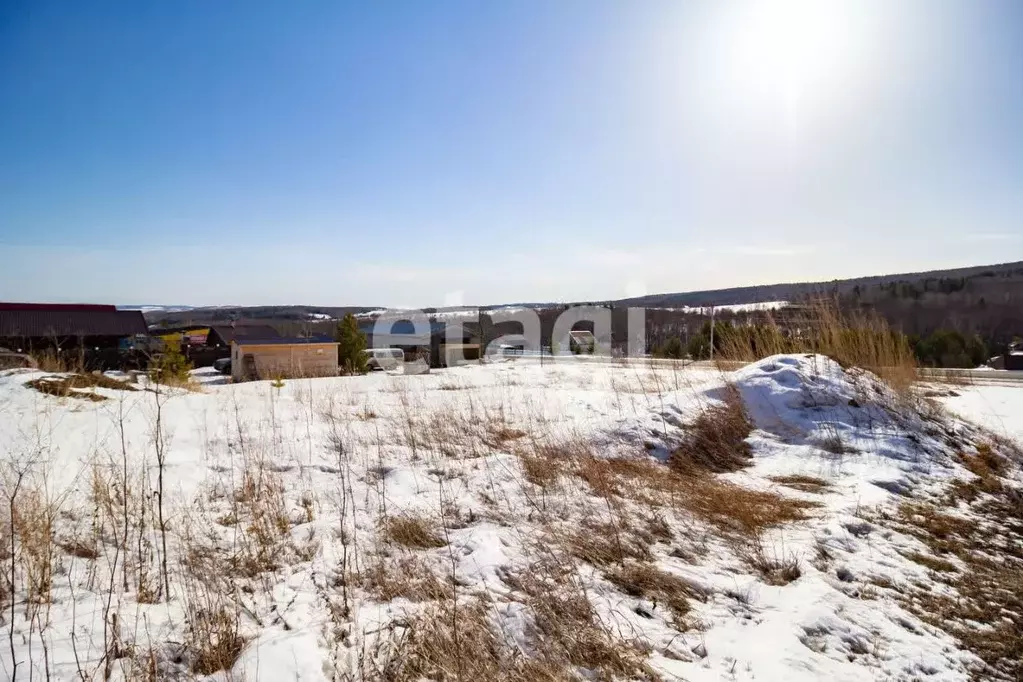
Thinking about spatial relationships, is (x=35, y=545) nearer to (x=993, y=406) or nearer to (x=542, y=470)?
(x=542, y=470)

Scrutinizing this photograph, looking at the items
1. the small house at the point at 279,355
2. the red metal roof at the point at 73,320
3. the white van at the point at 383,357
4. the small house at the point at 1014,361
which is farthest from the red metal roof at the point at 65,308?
the small house at the point at 1014,361

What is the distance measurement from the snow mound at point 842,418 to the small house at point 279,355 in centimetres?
2041

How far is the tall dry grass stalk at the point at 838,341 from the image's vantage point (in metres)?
7.43

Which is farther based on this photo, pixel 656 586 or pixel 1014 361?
pixel 1014 361

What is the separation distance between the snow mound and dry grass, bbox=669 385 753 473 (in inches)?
7.4

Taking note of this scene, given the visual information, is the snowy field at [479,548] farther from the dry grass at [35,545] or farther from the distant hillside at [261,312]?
the distant hillside at [261,312]

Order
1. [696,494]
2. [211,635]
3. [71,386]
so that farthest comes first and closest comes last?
[71,386], [696,494], [211,635]

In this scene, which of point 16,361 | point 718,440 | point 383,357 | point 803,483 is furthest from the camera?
point 383,357

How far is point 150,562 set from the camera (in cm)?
290

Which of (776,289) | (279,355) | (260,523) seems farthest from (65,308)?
(776,289)

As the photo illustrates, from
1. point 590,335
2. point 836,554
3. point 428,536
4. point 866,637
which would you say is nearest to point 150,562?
point 428,536

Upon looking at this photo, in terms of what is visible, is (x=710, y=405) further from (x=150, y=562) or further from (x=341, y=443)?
(x=150, y=562)

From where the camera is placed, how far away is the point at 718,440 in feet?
19.2

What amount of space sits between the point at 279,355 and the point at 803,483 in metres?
25.4
